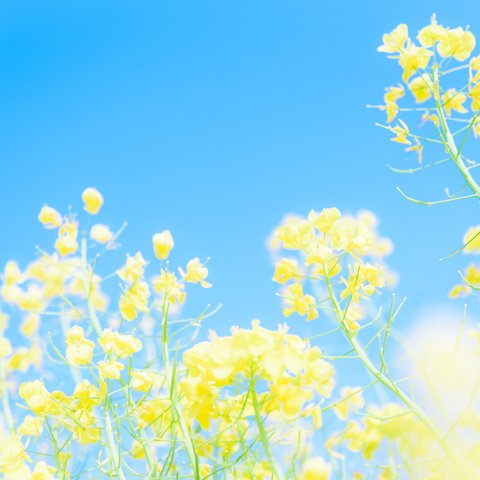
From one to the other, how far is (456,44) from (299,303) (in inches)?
44.6

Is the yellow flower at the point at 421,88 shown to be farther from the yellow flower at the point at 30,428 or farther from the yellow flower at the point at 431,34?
the yellow flower at the point at 30,428

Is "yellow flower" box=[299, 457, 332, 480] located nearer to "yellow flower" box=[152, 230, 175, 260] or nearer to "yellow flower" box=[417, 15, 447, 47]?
"yellow flower" box=[152, 230, 175, 260]

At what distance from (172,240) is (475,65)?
4.08ft

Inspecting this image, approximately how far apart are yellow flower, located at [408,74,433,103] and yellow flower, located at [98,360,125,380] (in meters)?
1.43

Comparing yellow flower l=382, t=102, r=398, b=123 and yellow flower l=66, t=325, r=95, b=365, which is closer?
yellow flower l=66, t=325, r=95, b=365

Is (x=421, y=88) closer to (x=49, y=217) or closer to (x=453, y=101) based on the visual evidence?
(x=453, y=101)

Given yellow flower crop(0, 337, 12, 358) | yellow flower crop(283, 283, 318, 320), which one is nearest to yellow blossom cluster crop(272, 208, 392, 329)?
yellow flower crop(283, 283, 318, 320)

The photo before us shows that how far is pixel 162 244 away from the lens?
214 cm

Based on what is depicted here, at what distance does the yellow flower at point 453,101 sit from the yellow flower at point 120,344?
55.3 inches

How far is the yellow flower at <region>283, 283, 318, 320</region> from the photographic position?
2.03 metres

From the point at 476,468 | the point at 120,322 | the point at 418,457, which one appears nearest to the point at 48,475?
the point at 120,322

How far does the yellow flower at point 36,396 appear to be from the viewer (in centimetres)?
183

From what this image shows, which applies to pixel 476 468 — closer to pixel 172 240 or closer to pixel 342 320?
pixel 342 320

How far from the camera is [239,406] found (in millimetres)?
1535
